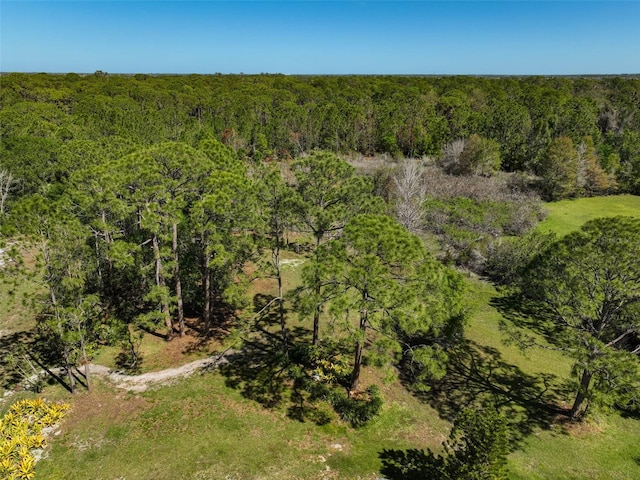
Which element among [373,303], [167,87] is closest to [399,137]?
[167,87]

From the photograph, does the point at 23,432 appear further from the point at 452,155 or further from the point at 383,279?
the point at 452,155

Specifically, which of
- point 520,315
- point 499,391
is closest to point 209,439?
point 499,391

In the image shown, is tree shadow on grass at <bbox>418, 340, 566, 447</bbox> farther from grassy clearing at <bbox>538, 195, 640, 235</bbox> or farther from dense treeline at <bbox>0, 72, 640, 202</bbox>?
dense treeline at <bbox>0, 72, 640, 202</bbox>

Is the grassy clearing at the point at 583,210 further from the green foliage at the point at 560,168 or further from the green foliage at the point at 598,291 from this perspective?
the green foliage at the point at 598,291

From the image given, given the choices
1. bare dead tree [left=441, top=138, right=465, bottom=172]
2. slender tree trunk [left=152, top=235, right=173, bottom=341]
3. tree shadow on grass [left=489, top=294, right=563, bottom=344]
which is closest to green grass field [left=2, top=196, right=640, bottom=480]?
slender tree trunk [left=152, top=235, right=173, bottom=341]

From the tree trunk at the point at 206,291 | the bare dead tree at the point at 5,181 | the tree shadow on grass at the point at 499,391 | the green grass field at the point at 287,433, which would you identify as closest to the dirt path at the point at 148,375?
the green grass field at the point at 287,433

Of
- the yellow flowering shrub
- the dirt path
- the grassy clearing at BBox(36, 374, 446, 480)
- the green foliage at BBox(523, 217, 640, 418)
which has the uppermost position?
the green foliage at BBox(523, 217, 640, 418)
